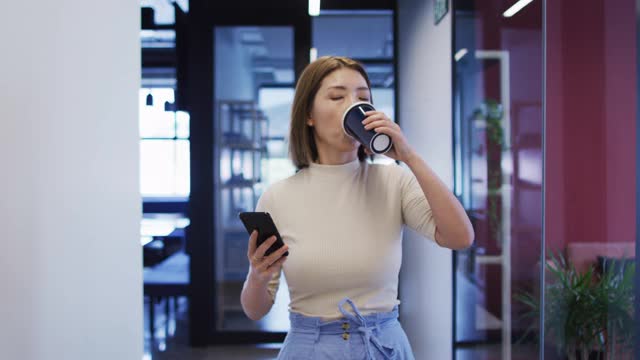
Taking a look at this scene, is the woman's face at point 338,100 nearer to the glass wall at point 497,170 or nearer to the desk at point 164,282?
the glass wall at point 497,170

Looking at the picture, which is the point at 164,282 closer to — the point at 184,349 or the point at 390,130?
the point at 184,349

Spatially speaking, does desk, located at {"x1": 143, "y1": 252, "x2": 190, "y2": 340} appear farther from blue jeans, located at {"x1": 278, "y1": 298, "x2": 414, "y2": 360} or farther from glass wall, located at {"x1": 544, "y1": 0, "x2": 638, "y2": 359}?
blue jeans, located at {"x1": 278, "y1": 298, "x2": 414, "y2": 360}

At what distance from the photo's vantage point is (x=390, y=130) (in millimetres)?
1055

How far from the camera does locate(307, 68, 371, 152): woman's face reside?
3.84ft

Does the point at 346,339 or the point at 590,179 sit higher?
the point at 590,179

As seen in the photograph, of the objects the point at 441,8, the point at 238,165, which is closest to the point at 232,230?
the point at 238,165

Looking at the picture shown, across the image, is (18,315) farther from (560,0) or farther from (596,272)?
(560,0)

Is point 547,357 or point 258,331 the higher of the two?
point 547,357

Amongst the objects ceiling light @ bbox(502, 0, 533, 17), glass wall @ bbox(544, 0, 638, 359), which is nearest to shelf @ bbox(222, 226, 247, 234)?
ceiling light @ bbox(502, 0, 533, 17)

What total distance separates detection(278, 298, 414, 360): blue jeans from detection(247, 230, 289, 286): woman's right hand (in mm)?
115

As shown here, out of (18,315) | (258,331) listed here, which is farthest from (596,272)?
(258,331)

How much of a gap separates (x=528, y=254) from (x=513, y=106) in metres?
0.61

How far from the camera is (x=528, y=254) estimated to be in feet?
7.14

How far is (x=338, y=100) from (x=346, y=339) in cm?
50
